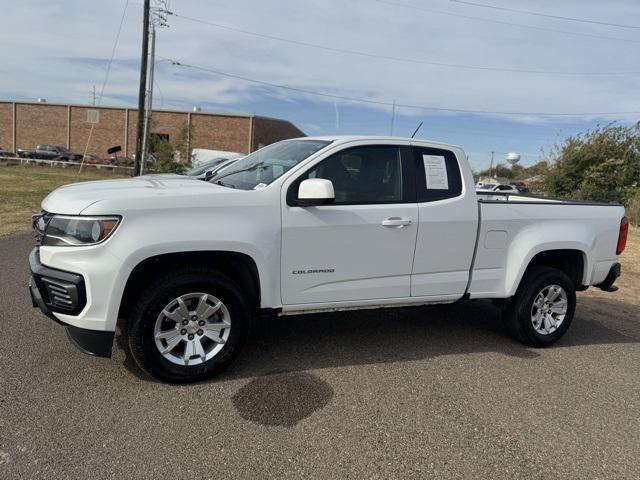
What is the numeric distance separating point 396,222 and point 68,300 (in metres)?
2.57

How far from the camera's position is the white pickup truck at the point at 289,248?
349 cm

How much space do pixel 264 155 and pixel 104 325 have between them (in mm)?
2194

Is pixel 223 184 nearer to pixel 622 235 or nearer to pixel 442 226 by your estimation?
pixel 442 226

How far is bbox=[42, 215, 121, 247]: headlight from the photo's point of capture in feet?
11.2

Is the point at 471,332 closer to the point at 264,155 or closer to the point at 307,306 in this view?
the point at 307,306

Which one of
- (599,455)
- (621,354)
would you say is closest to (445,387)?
(599,455)

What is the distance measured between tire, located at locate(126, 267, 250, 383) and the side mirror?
2.82 ft

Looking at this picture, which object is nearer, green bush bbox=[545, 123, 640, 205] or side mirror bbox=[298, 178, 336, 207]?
side mirror bbox=[298, 178, 336, 207]

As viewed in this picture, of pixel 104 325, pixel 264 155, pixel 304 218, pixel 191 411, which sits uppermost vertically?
pixel 264 155

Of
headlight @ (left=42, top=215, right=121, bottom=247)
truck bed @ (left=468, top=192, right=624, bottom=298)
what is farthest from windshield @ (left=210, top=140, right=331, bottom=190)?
truck bed @ (left=468, top=192, right=624, bottom=298)

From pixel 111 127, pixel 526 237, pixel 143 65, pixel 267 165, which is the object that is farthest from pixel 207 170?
pixel 111 127

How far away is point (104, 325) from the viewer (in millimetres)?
3467

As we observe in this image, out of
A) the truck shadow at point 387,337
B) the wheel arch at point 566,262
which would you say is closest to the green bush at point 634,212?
the truck shadow at point 387,337

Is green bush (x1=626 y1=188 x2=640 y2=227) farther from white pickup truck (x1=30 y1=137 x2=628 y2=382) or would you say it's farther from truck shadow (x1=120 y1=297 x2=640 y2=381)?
white pickup truck (x1=30 y1=137 x2=628 y2=382)
